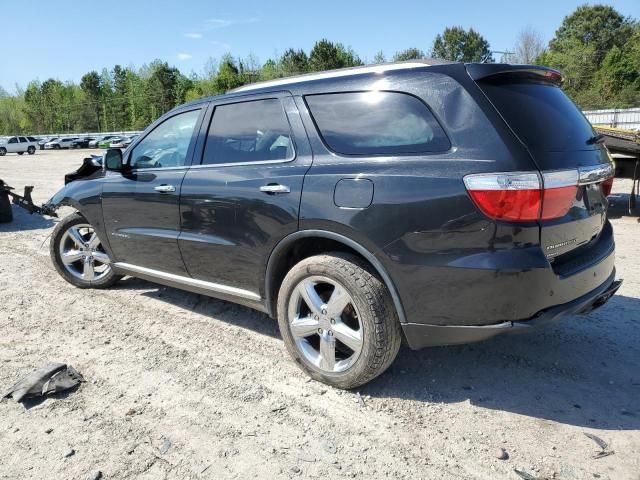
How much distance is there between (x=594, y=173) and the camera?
270cm

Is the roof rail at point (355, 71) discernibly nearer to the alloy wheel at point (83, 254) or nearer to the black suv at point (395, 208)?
the black suv at point (395, 208)

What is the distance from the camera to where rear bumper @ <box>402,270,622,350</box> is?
97.5 inches

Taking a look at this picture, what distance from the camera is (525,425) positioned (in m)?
→ 2.66

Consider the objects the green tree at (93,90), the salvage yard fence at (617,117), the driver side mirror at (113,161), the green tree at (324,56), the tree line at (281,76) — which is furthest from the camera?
the green tree at (93,90)

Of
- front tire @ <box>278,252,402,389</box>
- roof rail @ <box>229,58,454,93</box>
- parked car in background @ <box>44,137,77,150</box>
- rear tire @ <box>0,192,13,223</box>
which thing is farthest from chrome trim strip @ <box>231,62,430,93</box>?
parked car in background @ <box>44,137,77,150</box>

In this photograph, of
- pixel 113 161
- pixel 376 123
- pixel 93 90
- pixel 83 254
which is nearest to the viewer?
pixel 376 123

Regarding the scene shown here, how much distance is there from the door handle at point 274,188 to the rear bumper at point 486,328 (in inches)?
43.2

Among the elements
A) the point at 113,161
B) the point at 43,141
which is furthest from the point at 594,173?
the point at 43,141

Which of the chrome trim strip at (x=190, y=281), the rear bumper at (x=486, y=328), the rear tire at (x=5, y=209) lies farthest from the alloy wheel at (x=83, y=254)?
the rear tire at (x=5, y=209)

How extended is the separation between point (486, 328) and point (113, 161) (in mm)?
3360

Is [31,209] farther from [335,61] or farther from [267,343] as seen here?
[335,61]

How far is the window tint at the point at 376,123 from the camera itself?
2.63 meters

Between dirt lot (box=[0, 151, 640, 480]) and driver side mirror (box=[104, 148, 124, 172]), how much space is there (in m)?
1.30

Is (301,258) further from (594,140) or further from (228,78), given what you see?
(228,78)
